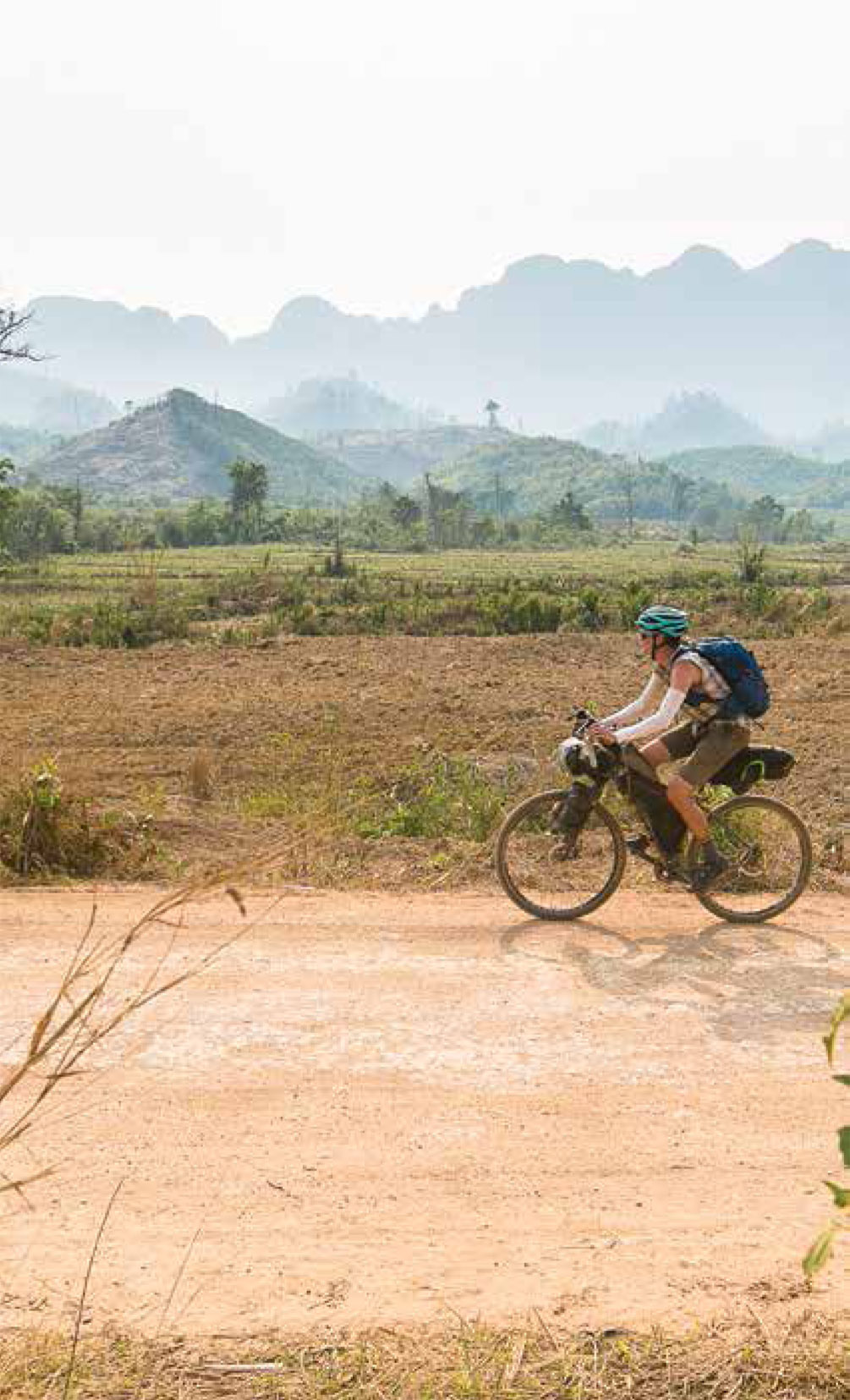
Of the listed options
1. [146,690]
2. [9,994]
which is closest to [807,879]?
[9,994]


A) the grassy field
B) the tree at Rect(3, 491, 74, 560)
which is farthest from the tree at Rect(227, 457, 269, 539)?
the grassy field

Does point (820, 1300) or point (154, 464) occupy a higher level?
Answer: point (154, 464)

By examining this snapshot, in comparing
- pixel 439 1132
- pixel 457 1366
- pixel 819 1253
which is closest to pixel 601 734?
pixel 439 1132

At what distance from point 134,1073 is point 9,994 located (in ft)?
3.71

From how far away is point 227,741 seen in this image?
1531 cm

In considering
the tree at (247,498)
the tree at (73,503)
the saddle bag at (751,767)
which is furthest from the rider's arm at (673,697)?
the tree at (247,498)

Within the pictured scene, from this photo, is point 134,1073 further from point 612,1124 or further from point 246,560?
point 246,560

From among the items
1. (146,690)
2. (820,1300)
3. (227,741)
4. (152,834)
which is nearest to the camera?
(820,1300)

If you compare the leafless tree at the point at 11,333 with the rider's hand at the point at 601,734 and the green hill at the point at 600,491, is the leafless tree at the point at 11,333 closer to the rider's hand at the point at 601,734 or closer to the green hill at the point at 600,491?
the rider's hand at the point at 601,734

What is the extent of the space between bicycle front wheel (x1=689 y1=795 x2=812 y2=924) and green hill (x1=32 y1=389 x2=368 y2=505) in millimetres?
154944

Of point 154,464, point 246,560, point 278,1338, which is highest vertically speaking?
point 154,464

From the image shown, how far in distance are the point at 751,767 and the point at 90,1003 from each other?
5.76m

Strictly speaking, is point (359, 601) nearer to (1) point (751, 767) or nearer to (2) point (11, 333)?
(2) point (11, 333)

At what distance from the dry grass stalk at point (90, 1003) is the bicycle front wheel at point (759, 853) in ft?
9.57
